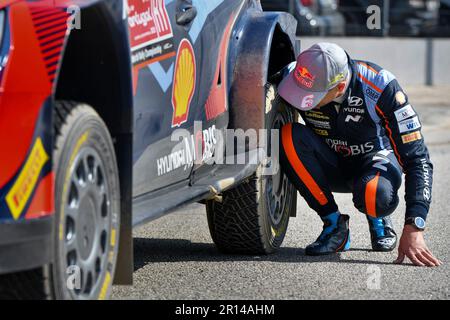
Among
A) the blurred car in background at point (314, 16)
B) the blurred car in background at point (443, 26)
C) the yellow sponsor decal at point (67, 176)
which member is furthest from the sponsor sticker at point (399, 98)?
the blurred car in background at point (443, 26)

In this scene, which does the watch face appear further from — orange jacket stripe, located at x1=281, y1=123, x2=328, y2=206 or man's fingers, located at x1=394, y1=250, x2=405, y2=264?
orange jacket stripe, located at x1=281, y1=123, x2=328, y2=206

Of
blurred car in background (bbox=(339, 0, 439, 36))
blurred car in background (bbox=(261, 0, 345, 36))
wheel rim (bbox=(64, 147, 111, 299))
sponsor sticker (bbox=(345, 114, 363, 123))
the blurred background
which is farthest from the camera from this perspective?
blurred car in background (bbox=(339, 0, 439, 36))

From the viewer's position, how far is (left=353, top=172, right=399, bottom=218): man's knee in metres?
5.05

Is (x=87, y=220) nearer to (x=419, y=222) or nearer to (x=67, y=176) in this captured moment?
(x=67, y=176)

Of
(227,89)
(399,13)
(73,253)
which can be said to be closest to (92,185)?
(73,253)

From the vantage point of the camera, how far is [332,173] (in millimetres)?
5402

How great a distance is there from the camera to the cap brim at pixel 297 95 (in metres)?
4.96

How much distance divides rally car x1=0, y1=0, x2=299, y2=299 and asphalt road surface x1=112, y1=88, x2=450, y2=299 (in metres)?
0.27

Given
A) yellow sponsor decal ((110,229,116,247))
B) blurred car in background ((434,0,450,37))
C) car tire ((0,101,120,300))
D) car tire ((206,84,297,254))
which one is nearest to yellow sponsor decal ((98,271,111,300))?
car tire ((0,101,120,300))

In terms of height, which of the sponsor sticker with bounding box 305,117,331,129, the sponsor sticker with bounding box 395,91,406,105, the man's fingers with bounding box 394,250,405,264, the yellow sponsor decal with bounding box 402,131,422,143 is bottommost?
the man's fingers with bounding box 394,250,405,264

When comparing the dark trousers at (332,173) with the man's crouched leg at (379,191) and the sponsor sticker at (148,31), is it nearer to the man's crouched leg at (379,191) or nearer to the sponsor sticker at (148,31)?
the man's crouched leg at (379,191)

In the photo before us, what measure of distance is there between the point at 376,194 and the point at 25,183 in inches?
101

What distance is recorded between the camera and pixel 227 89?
4.85 meters

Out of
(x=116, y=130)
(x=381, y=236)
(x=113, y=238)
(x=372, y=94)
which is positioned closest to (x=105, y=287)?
(x=113, y=238)
